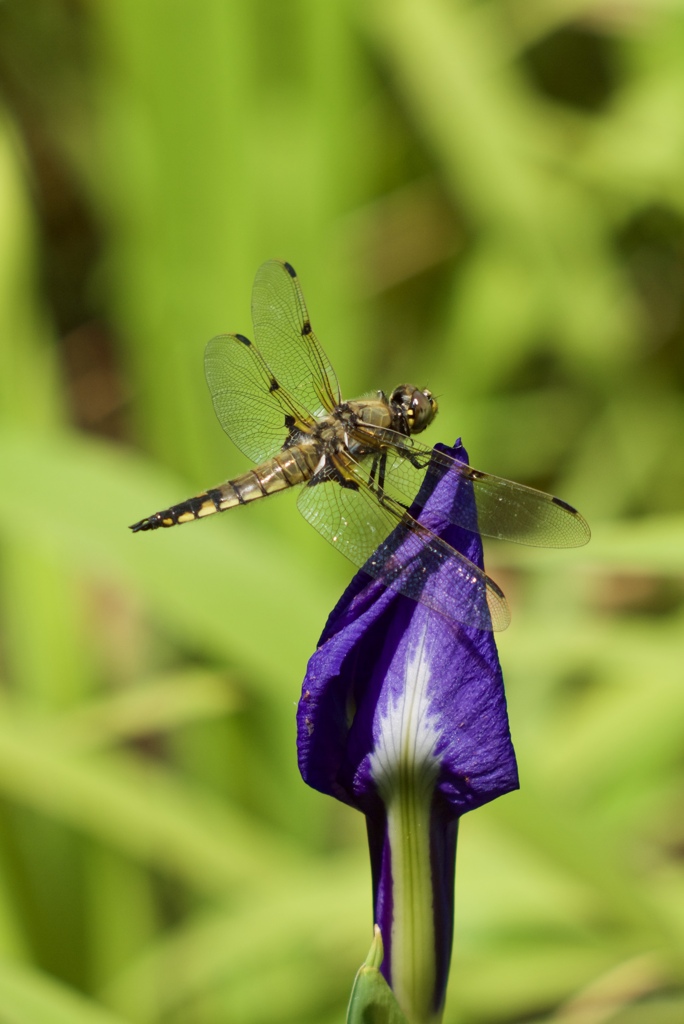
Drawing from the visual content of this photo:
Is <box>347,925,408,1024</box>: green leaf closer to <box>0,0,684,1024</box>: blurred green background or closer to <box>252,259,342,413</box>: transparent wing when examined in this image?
<box>0,0,684,1024</box>: blurred green background

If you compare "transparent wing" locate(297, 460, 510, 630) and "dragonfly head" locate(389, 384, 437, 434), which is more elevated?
"dragonfly head" locate(389, 384, 437, 434)

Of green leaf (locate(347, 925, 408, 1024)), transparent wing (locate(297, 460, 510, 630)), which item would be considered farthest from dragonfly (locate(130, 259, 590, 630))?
green leaf (locate(347, 925, 408, 1024))

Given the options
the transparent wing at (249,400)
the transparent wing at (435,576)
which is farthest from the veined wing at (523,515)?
the transparent wing at (249,400)

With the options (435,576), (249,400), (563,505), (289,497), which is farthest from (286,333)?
(435,576)

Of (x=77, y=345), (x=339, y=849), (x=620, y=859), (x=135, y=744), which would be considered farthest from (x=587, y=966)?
(x=77, y=345)

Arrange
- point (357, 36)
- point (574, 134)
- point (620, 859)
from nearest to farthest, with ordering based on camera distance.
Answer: point (620, 859) → point (357, 36) → point (574, 134)

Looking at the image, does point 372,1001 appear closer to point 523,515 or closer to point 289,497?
point 523,515

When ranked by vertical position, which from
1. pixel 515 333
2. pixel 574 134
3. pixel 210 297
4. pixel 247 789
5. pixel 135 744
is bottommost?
pixel 247 789

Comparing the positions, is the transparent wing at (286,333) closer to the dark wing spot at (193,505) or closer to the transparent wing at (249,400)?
the transparent wing at (249,400)

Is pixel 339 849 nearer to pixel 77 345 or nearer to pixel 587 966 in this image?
pixel 587 966
